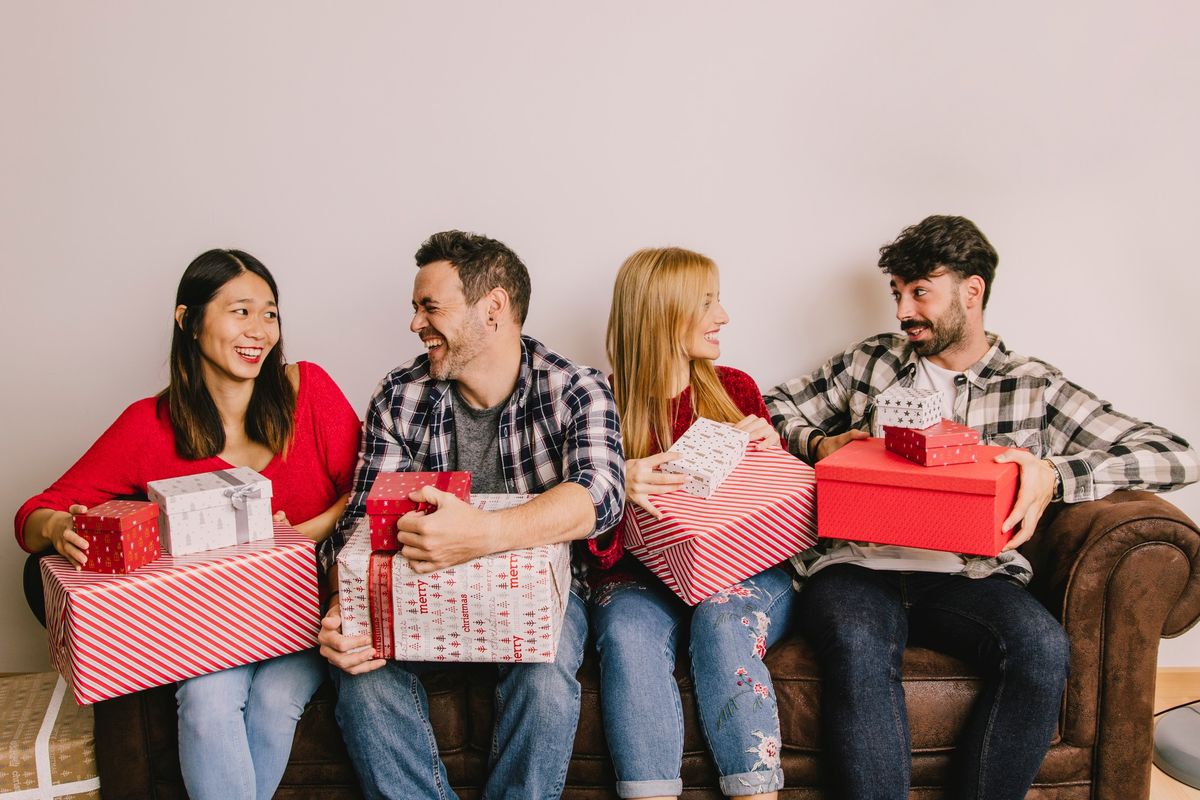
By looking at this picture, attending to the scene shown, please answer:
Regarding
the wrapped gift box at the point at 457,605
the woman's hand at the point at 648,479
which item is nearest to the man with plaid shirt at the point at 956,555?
the woman's hand at the point at 648,479

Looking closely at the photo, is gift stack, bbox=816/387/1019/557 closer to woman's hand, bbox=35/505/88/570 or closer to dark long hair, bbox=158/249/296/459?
dark long hair, bbox=158/249/296/459

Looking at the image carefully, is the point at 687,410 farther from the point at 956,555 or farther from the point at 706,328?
the point at 956,555

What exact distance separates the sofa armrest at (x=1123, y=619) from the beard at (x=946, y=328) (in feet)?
2.04

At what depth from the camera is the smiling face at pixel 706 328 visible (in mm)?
2375

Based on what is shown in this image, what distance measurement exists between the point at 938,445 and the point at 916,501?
13cm

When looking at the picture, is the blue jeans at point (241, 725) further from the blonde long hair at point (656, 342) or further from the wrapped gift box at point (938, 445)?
the wrapped gift box at point (938, 445)

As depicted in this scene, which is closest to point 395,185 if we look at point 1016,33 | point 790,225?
point 790,225

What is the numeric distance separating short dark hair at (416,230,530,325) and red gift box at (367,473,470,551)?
528 millimetres

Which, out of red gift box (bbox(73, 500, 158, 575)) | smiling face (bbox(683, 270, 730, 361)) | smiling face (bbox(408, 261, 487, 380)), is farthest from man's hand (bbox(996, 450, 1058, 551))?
red gift box (bbox(73, 500, 158, 575))

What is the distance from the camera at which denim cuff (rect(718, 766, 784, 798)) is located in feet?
6.15

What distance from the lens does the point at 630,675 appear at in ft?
6.33

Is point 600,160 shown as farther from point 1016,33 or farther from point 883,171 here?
point 1016,33

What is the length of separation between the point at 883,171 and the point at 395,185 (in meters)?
1.51

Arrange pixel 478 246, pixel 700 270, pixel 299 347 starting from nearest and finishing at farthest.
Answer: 1. pixel 478 246
2. pixel 700 270
3. pixel 299 347
